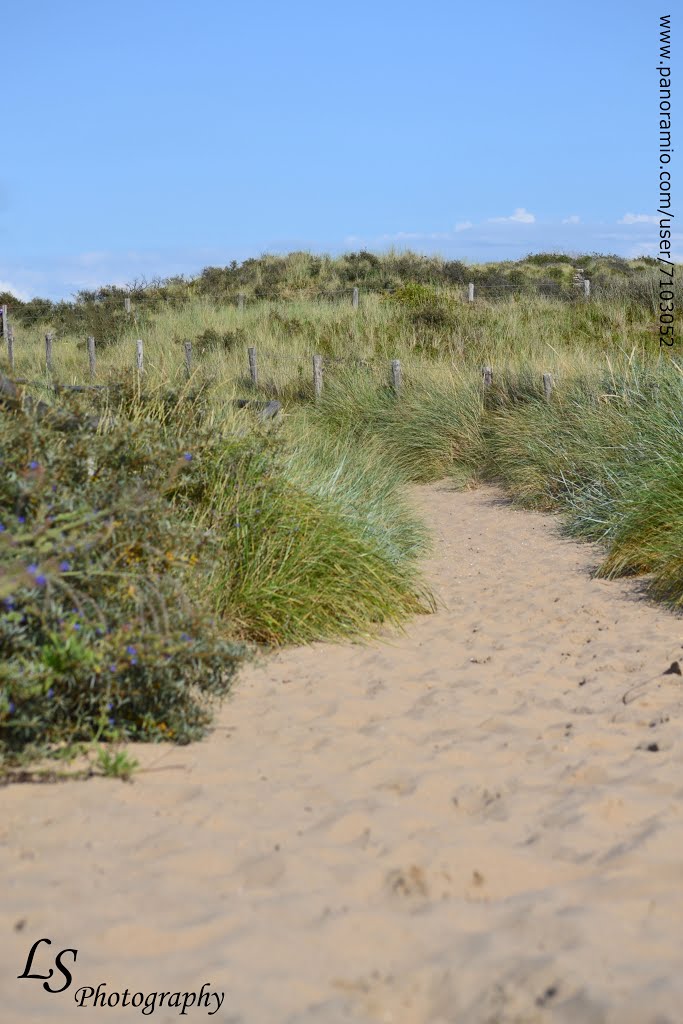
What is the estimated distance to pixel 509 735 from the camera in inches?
177

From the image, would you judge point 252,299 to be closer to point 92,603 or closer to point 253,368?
point 253,368

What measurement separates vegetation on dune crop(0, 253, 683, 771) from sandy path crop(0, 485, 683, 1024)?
395mm

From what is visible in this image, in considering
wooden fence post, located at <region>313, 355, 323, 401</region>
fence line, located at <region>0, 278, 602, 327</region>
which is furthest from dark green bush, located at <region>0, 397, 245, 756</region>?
fence line, located at <region>0, 278, 602, 327</region>

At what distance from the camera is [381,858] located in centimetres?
322

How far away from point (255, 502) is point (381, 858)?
335cm

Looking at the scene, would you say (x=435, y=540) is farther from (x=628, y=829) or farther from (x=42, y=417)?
(x=628, y=829)

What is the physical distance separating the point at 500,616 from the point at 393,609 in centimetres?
85

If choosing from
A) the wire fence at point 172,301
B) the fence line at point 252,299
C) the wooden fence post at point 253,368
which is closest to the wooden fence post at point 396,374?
the wooden fence post at point 253,368

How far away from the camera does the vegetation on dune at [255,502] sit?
12.7ft

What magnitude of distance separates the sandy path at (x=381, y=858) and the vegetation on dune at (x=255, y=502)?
15.6 inches

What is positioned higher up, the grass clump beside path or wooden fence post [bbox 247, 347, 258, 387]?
wooden fence post [bbox 247, 347, 258, 387]

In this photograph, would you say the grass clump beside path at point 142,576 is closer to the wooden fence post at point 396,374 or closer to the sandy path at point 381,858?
the sandy path at point 381,858

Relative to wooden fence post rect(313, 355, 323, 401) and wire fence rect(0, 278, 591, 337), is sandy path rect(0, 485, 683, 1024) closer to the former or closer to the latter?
wooden fence post rect(313, 355, 323, 401)

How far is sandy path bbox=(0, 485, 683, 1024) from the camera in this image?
254cm
